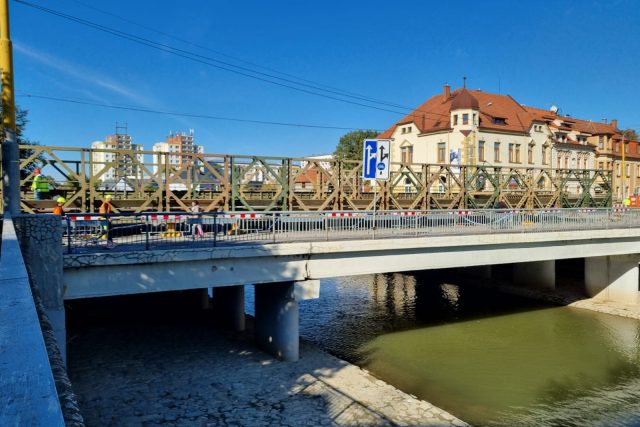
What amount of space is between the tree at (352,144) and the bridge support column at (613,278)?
53.3 meters

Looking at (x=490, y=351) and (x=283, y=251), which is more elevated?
(x=283, y=251)

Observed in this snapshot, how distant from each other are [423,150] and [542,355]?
35318 millimetres

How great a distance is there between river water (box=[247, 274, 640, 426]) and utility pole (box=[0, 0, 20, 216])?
1052cm

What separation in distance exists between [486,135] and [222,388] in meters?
42.3

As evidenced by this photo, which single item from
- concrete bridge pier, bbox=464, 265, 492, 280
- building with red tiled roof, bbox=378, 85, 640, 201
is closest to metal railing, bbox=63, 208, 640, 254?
concrete bridge pier, bbox=464, 265, 492, 280

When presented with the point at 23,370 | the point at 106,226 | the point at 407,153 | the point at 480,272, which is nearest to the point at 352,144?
the point at 407,153

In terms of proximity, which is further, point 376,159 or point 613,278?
point 613,278

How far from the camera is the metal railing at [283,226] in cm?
1258

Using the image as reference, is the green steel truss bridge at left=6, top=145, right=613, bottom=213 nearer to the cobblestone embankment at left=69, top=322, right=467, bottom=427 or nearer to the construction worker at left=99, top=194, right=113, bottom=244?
the construction worker at left=99, top=194, right=113, bottom=244

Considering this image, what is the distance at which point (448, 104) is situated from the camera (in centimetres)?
5022

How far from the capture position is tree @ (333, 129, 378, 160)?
76438mm

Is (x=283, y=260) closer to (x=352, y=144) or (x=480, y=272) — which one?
(x=480, y=272)

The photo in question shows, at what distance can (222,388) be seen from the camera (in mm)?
11836

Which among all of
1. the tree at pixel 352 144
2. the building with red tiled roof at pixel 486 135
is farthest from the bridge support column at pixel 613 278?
the tree at pixel 352 144
